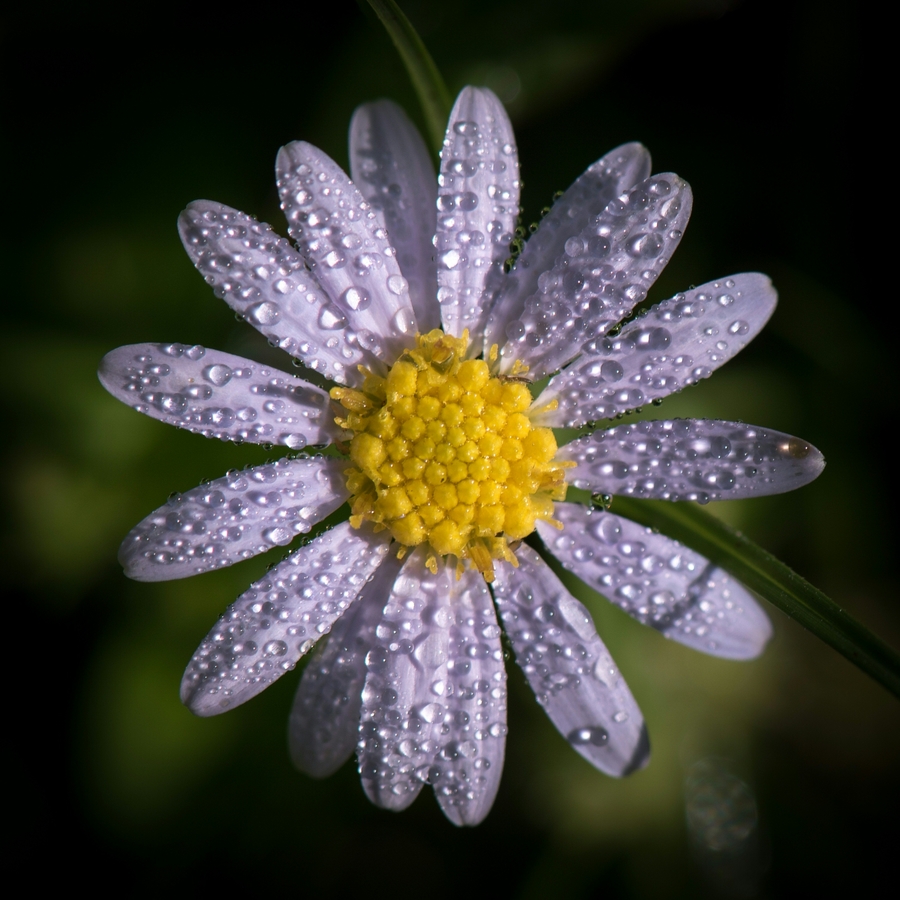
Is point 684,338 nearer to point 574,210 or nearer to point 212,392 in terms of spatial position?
point 574,210

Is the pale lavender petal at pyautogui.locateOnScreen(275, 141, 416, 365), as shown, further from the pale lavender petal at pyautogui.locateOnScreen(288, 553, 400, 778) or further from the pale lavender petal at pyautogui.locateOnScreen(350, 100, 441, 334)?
the pale lavender petal at pyautogui.locateOnScreen(288, 553, 400, 778)

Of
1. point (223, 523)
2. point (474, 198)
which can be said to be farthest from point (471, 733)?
point (474, 198)

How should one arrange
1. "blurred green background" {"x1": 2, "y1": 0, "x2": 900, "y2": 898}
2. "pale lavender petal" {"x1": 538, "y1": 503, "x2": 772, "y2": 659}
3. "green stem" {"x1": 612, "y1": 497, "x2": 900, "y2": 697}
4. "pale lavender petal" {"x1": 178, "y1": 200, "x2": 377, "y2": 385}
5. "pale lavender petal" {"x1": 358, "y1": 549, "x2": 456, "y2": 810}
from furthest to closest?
"blurred green background" {"x1": 2, "y1": 0, "x2": 900, "y2": 898}
"pale lavender petal" {"x1": 538, "y1": 503, "x2": 772, "y2": 659}
"pale lavender petal" {"x1": 358, "y1": 549, "x2": 456, "y2": 810}
"pale lavender petal" {"x1": 178, "y1": 200, "x2": 377, "y2": 385}
"green stem" {"x1": 612, "y1": 497, "x2": 900, "y2": 697}

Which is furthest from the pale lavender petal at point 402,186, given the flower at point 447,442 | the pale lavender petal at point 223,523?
the pale lavender petal at point 223,523

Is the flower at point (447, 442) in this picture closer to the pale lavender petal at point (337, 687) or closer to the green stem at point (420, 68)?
the pale lavender petal at point (337, 687)

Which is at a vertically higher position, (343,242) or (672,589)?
(343,242)

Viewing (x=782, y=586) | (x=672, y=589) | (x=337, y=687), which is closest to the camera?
(x=782, y=586)

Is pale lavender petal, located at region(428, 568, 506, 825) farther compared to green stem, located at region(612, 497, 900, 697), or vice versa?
pale lavender petal, located at region(428, 568, 506, 825)

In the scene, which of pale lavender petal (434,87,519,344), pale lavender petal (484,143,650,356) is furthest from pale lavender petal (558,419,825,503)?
pale lavender petal (434,87,519,344)
